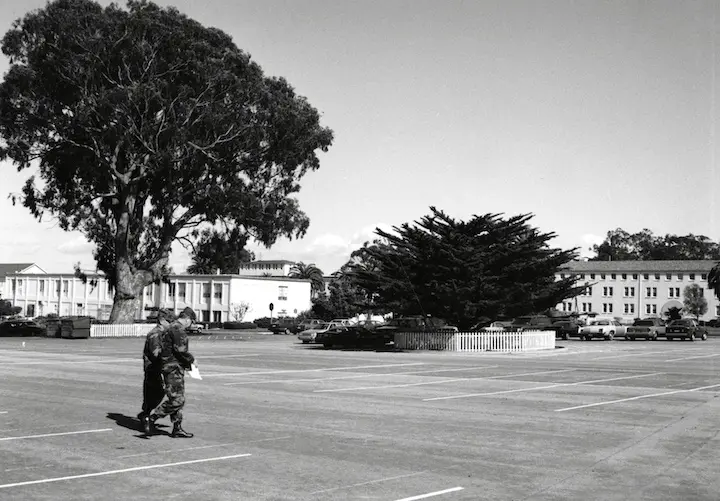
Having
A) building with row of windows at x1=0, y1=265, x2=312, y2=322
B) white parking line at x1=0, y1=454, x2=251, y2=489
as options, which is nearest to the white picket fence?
white parking line at x1=0, y1=454, x2=251, y2=489

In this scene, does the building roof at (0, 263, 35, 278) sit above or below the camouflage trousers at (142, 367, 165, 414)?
above

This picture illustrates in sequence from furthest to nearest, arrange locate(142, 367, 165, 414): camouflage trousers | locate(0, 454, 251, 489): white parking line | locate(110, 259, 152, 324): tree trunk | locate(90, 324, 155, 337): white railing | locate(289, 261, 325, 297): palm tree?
1. locate(289, 261, 325, 297): palm tree
2. locate(110, 259, 152, 324): tree trunk
3. locate(90, 324, 155, 337): white railing
4. locate(142, 367, 165, 414): camouflage trousers
5. locate(0, 454, 251, 489): white parking line

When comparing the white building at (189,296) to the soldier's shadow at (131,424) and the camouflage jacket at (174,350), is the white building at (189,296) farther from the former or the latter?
the camouflage jacket at (174,350)

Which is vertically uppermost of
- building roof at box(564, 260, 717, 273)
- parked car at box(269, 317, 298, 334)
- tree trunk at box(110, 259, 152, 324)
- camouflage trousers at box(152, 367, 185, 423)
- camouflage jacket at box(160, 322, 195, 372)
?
building roof at box(564, 260, 717, 273)

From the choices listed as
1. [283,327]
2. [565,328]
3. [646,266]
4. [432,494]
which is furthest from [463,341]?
[646,266]

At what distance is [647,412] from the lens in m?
14.8

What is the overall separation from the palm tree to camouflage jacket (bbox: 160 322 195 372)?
12296cm

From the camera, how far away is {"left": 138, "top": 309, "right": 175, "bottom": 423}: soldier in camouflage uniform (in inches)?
458

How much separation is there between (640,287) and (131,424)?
12492cm

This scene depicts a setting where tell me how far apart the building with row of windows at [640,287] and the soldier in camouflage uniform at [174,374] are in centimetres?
11969

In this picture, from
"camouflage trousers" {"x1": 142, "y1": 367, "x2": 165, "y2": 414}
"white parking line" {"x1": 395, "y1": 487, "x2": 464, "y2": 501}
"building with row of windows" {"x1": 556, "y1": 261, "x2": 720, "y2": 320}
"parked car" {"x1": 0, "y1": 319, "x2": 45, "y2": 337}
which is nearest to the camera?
"white parking line" {"x1": 395, "y1": 487, "x2": 464, "y2": 501}

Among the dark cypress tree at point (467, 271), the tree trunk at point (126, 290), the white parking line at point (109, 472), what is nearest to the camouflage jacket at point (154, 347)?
the white parking line at point (109, 472)

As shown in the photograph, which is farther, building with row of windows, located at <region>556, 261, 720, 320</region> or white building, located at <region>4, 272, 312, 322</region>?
building with row of windows, located at <region>556, 261, 720, 320</region>

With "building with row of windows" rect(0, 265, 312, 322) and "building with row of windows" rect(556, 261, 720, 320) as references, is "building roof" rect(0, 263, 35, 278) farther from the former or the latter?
"building with row of windows" rect(556, 261, 720, 320)
